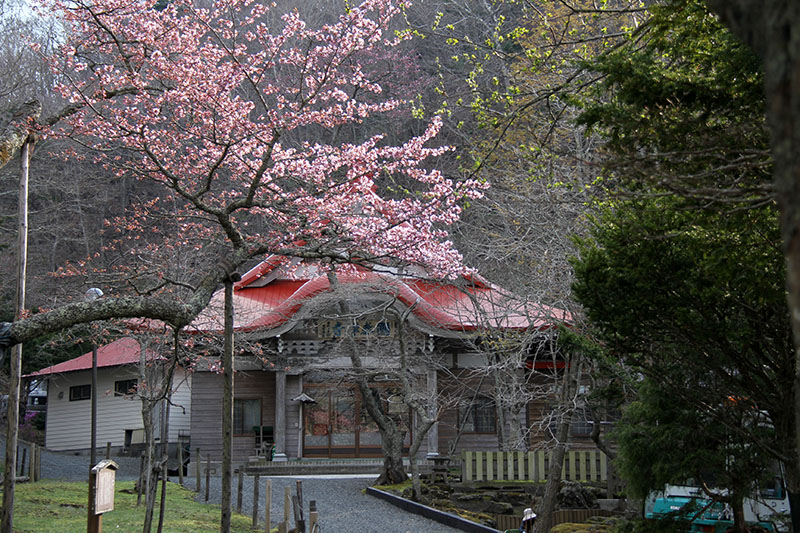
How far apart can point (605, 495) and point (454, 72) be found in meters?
18.7

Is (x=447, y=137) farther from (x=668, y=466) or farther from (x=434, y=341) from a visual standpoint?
(x=668, y=466)

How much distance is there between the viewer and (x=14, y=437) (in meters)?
10.2

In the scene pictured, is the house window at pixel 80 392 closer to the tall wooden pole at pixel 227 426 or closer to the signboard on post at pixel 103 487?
the tall wooden pole at pixel 227 426

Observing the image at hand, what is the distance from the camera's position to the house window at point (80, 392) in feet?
94.8

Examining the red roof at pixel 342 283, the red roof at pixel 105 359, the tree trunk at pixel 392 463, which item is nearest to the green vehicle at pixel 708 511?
the red roof at pixel 342 283

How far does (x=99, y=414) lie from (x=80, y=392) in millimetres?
1238

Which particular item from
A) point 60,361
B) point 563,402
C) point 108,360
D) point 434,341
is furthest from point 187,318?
point 60,361

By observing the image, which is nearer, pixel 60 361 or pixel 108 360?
pixel 108 360

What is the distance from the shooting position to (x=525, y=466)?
61.9ft

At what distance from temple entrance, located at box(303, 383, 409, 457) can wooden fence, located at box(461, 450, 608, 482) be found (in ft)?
18.8

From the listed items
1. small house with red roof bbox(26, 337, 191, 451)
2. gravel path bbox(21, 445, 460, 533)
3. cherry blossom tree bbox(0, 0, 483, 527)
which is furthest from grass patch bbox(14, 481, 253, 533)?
small house with red roof bbox(26, 337, 191, 451)

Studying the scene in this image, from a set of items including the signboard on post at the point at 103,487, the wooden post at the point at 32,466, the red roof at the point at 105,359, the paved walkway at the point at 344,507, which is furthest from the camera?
the red roof at the point at 105,359

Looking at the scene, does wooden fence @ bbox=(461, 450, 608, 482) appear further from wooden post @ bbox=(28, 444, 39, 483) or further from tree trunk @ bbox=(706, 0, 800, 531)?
tree trunk @ bbox=(706, 0, 800, 531)

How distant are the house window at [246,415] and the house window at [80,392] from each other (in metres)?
7.56
